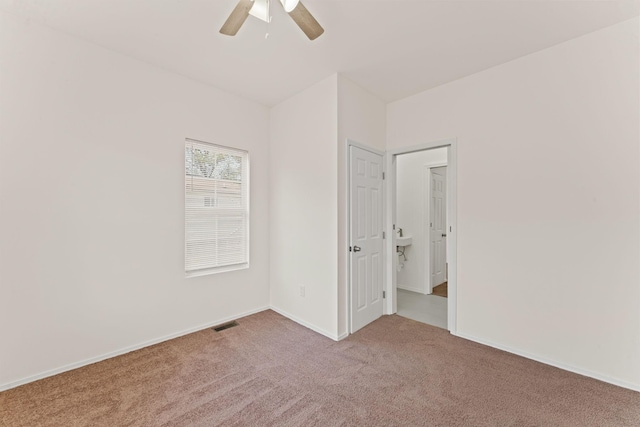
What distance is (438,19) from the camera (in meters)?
2.03

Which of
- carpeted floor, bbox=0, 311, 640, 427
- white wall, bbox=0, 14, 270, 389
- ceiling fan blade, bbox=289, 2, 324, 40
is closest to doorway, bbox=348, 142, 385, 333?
carpeted floor, bbox=0, 311, 640, 427

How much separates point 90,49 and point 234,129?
1.41 m

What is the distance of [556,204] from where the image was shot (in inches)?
90.9

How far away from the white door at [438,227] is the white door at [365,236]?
173cm

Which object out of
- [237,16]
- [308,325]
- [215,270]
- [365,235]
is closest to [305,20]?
[237,16]

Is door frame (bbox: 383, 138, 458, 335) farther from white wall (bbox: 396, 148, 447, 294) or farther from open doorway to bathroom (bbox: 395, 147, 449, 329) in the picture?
white wall (bbox: 396, 148, 447, 294)

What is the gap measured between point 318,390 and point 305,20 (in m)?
2.53

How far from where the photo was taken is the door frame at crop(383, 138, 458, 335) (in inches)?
114

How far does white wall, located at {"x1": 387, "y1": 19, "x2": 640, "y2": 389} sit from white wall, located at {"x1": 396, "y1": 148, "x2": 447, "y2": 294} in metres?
1.58

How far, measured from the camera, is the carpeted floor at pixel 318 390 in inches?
67.5

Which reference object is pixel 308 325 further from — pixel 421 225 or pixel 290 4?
pixel 290 4

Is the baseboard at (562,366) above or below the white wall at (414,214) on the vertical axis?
below

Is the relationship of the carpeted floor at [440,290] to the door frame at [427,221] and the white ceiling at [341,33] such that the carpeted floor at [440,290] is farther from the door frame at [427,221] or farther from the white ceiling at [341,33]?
the white ceiling at [341,33]

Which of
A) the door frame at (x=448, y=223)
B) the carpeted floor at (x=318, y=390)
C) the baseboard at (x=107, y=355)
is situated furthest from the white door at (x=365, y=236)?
the baseboard at (x=107, y=355)
